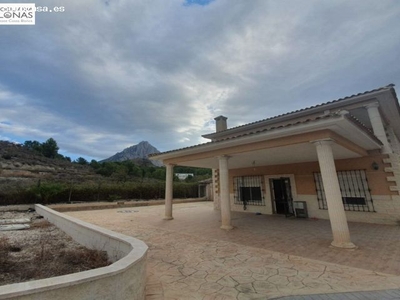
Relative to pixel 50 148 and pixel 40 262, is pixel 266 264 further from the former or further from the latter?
pixel 50 148

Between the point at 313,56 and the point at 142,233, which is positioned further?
the point at 313,56

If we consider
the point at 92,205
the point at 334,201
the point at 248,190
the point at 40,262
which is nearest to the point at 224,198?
the point at 334,201

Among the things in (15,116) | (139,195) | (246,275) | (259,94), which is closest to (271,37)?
(259,94)

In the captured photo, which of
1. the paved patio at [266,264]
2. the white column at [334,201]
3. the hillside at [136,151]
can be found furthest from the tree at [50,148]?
the hillside at [136,151]

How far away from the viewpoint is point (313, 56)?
8.74 meters

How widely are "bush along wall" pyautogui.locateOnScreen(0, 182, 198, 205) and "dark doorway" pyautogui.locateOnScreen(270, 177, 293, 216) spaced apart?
43.7ft

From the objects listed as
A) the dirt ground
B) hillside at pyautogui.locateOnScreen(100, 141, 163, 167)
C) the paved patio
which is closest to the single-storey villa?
the paved patio

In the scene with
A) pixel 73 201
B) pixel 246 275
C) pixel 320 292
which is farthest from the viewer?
pixel 73 201

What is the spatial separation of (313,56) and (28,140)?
74.3 meters

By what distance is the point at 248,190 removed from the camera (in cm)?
1098

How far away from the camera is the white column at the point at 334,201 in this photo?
4.49 m

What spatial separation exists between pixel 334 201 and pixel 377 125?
5039mm

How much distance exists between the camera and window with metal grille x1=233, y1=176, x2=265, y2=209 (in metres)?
10.6

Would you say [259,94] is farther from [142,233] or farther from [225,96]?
[142,233]
